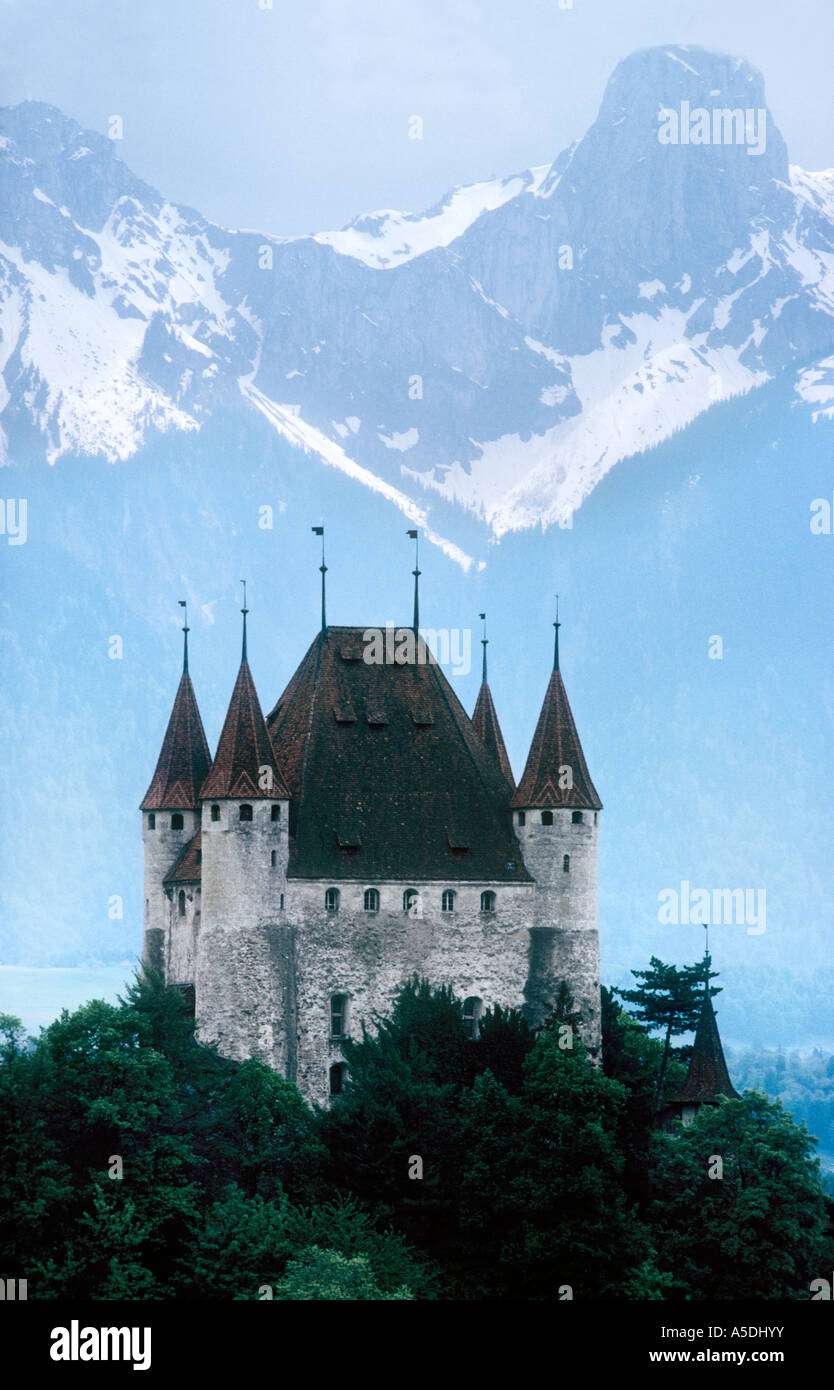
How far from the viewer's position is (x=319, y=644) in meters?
88.4

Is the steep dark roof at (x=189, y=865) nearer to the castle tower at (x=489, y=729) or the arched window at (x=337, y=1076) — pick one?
the arched window at (x=337, y=1076)

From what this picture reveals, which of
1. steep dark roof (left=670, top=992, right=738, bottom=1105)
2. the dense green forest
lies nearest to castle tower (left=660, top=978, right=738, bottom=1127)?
steep dark roof (left=670, top=992, right=738, bottom=1105)

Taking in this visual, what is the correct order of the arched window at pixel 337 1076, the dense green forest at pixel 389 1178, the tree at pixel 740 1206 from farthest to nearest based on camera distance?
the arched window at pixel 337 1076 → the tree at pixel 740 1206 → the dense green forest at pixel 389 1178

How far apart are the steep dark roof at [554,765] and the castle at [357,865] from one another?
0.08 m

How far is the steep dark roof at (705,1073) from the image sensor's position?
3305 inches

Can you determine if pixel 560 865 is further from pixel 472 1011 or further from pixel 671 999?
pixel 671 999

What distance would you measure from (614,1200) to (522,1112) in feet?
14.4

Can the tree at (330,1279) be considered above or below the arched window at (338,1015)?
below

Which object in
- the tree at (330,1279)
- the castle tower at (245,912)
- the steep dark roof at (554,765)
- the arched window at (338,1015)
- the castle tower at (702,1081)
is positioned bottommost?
the tree at (330,1279)

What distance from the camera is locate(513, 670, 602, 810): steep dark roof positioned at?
85.3 meters

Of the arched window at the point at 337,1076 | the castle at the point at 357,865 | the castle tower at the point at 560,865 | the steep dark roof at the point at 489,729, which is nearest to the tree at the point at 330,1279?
the castle at the point at 357,865

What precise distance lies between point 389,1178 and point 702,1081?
15631 mm
